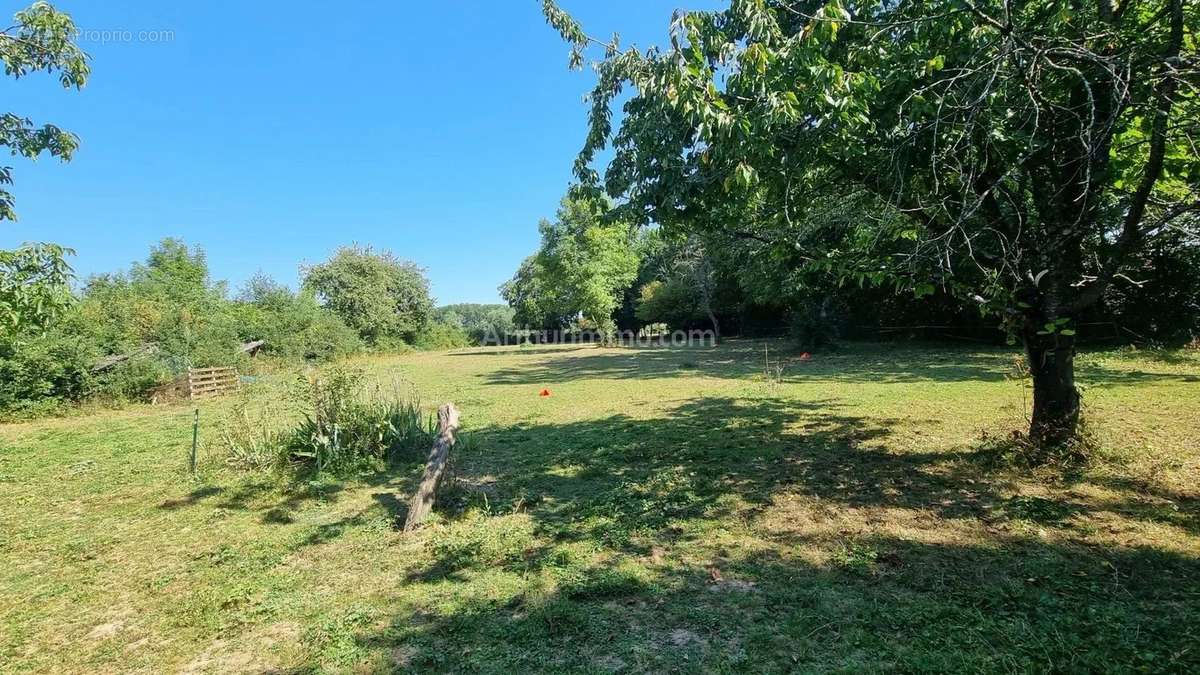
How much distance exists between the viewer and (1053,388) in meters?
4.47

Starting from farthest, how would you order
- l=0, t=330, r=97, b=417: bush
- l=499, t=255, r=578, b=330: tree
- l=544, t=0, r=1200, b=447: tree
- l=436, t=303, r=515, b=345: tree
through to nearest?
l=436, t=303, r=515, b=345: tree < l=499, t=255, r=578, b=330: tree < l=0, t=330, r=97, b=417: bush < l=544, t=0, r=1200, b=447: tree

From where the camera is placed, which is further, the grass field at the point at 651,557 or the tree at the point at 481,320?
the tree at the point at 481,320

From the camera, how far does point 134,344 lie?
43.3 feet

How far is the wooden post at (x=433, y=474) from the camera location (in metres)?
4.09

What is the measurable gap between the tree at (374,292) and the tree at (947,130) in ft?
99.4

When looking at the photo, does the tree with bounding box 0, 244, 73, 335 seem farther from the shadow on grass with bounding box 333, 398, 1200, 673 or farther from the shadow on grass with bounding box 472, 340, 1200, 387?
the shadow on grass with bounding box 472, 340, 1200, 387

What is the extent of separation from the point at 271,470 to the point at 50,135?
12.4 ft

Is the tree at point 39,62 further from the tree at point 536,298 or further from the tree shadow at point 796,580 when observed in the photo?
the tree at point 536,298

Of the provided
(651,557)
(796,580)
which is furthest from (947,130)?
(651,557)

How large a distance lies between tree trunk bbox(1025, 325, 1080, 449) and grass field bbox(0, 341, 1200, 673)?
1.15ft

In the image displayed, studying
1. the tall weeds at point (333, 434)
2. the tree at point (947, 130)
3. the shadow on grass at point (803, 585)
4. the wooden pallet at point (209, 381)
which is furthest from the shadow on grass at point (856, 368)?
the tall weeds at point (333, 434)

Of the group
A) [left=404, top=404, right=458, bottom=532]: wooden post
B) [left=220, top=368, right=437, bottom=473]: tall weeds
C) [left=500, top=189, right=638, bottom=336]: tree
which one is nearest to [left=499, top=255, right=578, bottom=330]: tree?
[left=500, top=189, right=638, bottom=336]: tree

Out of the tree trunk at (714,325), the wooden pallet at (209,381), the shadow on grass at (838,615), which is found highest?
the tree trunk at (714,325)

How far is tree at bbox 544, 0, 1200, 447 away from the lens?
3.33 m
